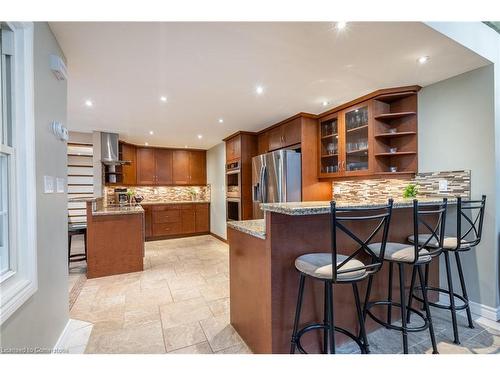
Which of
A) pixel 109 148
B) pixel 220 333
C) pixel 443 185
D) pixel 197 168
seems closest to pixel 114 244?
pixel 109 148

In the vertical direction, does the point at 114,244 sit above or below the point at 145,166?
below

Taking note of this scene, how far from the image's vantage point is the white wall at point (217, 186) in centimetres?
557

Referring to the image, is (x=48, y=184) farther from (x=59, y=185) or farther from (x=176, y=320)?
(x=176, y=320)

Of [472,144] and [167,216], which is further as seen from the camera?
[167,216]

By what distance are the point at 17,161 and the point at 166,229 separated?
4723 mm

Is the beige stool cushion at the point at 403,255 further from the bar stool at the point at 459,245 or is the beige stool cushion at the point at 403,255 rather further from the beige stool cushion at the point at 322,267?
the beige stool cushion at the point at 322,267

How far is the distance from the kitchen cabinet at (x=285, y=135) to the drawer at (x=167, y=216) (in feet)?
9.94

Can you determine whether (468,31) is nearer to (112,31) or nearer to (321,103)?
(321,103)

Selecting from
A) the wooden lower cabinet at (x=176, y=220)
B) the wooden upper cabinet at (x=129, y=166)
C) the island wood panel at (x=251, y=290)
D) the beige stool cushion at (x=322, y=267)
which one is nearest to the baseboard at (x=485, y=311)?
the beige stool cushion at (x=322, y=267)

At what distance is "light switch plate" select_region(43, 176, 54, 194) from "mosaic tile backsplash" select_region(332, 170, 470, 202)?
10.6 feet

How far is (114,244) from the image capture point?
3.37m

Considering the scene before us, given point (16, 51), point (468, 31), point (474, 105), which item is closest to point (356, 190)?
point (474, 105)

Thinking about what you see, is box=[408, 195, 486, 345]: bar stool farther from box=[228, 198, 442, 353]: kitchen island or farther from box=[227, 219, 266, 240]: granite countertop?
box=[227, 219, 266, 240]: granite countertop

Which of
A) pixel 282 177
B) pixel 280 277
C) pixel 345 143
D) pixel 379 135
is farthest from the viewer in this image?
pixel 282 177
